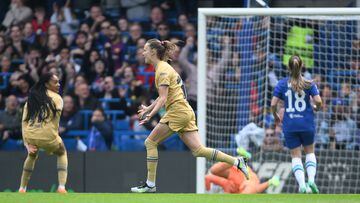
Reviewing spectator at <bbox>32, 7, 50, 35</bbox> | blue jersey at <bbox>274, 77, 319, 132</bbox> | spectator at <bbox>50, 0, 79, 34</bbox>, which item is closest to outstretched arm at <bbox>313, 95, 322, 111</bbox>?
blue jersey at <bbox>274, 77, 319, 132</bbox>

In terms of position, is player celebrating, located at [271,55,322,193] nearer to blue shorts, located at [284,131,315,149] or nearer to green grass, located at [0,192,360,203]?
blue shorts, located at [284,131,315,149]

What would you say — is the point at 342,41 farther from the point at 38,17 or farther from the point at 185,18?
the point at 38,17

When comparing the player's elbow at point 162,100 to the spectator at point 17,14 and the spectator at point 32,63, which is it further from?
the spectator at point 17,14

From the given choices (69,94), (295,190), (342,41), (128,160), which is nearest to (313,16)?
(342,41)

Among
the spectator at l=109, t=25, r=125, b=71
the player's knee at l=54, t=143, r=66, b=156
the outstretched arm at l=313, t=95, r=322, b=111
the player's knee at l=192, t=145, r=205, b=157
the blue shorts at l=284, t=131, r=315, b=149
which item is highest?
the spectator at l=109, t=25, r=125, b=71

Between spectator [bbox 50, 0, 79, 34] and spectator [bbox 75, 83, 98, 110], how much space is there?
5.69 ft

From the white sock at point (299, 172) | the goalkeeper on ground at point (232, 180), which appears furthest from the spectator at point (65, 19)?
the white sock at point (299, 172)

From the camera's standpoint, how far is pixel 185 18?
19.9 metres

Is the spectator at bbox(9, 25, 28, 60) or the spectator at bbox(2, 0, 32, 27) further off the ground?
the spectator at bbox(2, 0, 32, 27)

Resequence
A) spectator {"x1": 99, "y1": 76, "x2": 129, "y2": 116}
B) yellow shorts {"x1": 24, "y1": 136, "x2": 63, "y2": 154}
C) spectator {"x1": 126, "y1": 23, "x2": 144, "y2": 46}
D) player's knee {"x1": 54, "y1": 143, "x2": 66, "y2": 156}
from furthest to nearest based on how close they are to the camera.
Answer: spectator {"x1": 126, "y1": 23, "x2": 144, "y2": 46}
spectator {"x1": 99, "y1": 76, "x2": 129, "y2": 116}
player's knee {"x1": 54, "y1": 143, "x2": 66, "y2": 156}
yellow shorts {"x1": 24, "y1": 136, "x2": 63, "y2": 154}

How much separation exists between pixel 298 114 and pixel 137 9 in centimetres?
770

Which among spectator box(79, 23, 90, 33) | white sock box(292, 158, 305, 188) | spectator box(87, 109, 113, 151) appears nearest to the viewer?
white sock box(292, 158, 305, 188)

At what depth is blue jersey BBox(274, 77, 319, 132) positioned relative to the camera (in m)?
13.6

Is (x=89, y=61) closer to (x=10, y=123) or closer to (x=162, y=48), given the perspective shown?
(x=10, y=123)
